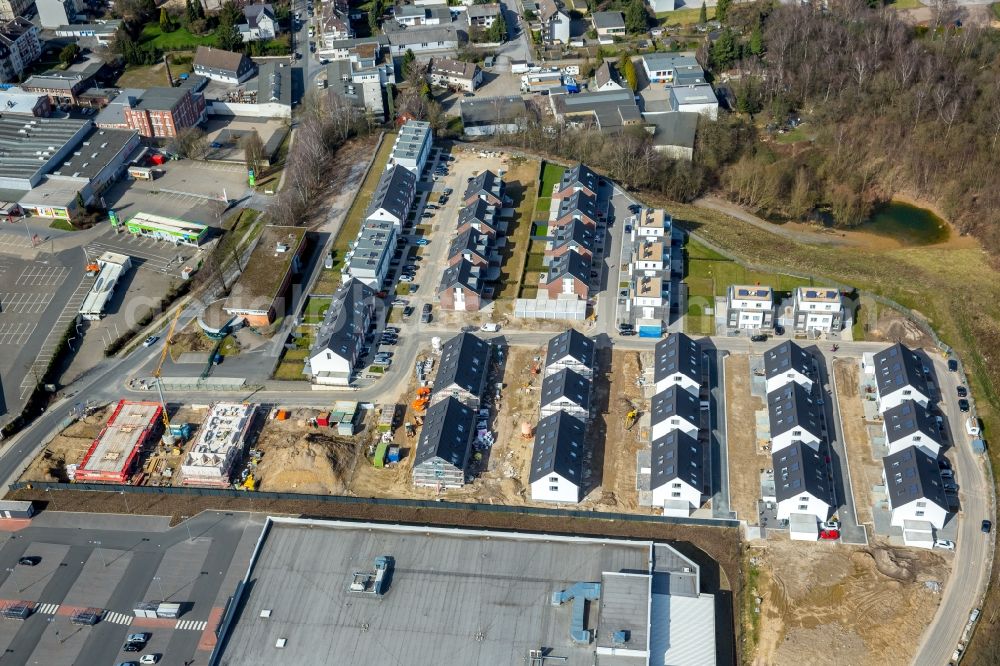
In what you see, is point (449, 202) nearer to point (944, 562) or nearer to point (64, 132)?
point (64, 132)

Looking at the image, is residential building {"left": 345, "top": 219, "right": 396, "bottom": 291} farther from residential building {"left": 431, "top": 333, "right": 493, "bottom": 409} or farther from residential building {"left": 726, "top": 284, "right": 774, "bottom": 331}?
residential building {"left": 726, "top": 284, "right": 774, "bottom": 331}

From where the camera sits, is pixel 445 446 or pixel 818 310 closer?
pixel 445 446

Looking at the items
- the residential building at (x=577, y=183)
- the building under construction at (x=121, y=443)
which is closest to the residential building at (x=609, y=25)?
the residential building at (x=577, y=183)

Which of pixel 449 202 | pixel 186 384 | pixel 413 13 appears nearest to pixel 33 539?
pixel 186 384

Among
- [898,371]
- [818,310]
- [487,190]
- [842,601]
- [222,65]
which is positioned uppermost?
[222,65]

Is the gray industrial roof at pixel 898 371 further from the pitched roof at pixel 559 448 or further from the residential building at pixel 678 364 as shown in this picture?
the pitched roof at pixel 559 448

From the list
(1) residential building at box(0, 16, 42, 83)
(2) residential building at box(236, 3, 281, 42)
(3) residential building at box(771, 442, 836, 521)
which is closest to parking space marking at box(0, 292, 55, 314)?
(1) residential building at box(0, 16, 42, 83)

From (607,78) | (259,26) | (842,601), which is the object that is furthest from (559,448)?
(259,26)

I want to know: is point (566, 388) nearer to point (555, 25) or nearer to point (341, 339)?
point (341, 339)
